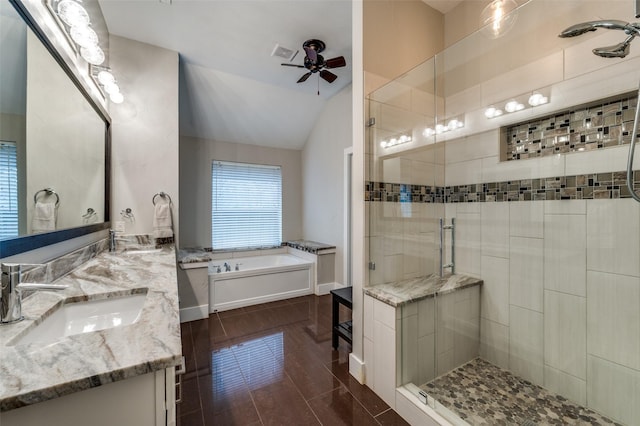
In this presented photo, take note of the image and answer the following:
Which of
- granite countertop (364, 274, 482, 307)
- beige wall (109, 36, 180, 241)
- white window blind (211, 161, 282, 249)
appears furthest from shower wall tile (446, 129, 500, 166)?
white window blind (211, 161, 282, 249)

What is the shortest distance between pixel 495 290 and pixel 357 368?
1.25 metres

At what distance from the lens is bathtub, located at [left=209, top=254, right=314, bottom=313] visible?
3.18 metres

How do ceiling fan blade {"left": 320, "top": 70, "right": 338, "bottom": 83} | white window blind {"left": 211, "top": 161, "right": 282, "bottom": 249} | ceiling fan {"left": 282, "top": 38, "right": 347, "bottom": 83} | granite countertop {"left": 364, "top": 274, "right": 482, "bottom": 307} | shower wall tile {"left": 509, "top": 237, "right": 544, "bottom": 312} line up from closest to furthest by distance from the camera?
granite countertop {"left": 364, "top": 274, "right": 482, "bottom": 307}
shower wall tile {"left": 509, "top": 237, "right": 544, "bottom": 312}
ceiling fan {"left": 282, "top": 38, "right": 347, "bottom": 83}
ceiling fan blade {"left": 320, "top": 70, "right": 338, "bottom": 83}
white window blind {"left": 211, "top": 161, "right": 282, "bottom": 249}

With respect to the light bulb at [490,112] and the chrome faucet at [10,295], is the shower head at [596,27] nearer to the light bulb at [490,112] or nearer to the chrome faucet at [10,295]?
the light bulb at [490,112]

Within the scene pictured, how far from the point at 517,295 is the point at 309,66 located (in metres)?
2.87

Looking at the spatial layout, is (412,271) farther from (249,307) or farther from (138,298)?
(249,307)

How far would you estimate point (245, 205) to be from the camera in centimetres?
459

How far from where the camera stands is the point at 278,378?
1.96m

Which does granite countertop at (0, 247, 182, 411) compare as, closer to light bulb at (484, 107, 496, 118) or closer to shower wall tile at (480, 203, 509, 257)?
shower wall tile at (480, 203, 509, 257)

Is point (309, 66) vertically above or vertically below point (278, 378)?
above

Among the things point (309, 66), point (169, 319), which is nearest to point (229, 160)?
point (309, 66)

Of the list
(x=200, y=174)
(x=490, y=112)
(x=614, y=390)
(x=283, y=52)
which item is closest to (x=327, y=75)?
(x=283, y=52)

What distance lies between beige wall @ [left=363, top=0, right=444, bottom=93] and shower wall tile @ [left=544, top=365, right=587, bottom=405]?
235 cm

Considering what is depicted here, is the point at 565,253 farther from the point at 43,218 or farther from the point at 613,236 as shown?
the point at 43,218
